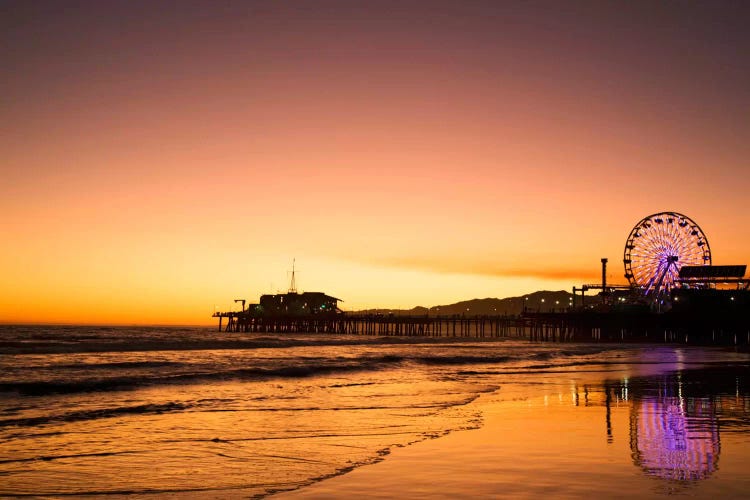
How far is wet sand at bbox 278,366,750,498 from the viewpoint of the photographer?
730cm

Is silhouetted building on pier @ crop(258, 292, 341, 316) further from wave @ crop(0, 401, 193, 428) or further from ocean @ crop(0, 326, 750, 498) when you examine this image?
wave @ crop(0, 401, 193, 428)

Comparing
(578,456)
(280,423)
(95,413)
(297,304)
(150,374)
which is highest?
(297,304)

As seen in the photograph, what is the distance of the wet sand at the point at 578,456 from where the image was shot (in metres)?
7.30

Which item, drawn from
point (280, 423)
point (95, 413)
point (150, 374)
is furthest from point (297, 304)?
point (280, 423)

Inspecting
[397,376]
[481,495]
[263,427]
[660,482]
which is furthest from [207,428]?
[397,376]

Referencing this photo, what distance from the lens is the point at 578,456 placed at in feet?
30.3

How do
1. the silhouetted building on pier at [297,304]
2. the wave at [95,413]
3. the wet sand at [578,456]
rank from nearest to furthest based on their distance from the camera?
the wet sand at [578,456] < the wave at [95,413] < the silhouetted building on pier at [297,304]

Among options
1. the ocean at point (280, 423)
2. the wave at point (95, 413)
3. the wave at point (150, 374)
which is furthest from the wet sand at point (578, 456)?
the wave at point (150, 374)

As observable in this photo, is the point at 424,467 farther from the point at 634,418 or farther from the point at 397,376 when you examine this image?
the point at 397,376

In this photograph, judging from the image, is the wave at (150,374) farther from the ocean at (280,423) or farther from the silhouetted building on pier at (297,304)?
the silhouetted building on pier at (297,304)

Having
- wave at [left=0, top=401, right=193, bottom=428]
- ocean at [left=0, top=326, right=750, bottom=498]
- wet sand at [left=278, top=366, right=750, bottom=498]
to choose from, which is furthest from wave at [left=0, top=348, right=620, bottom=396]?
wet sand at [left=278, top=366, right=750, bottom=498]

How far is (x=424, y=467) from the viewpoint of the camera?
28.4 ft

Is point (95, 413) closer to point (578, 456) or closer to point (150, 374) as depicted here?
point (578, 456)

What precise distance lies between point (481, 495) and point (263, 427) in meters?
6.54
